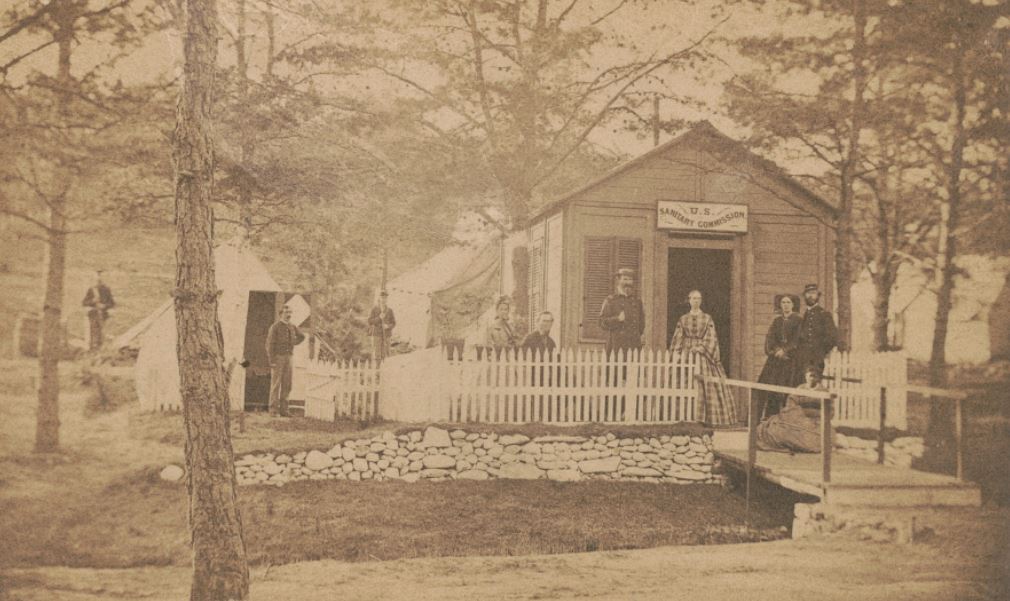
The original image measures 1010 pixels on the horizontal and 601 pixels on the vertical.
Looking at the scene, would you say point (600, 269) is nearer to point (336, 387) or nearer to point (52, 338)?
point (336, 387)

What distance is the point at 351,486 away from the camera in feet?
12.9

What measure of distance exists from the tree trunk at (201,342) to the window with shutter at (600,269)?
90.4 inches

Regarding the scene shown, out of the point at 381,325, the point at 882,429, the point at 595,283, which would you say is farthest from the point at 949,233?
the point at 381,325

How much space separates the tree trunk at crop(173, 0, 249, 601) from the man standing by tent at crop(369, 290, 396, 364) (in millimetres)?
861

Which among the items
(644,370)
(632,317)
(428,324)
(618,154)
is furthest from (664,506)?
(618,154)

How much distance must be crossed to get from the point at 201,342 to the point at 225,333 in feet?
1.34

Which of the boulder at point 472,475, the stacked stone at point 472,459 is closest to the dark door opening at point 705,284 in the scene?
the stacked stone at point 472,459

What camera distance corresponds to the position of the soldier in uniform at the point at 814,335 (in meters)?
4.34

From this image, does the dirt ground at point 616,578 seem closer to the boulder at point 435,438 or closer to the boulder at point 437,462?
the boulder at point 437,462

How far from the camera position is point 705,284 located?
4.49 metres

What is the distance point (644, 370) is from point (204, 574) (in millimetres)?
2847

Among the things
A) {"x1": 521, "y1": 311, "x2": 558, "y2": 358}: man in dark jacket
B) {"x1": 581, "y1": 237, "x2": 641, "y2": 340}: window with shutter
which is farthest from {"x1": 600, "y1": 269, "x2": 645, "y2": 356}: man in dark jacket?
{"x1": 521, "y1": 311, "x2": 558, "y2": 358}: man in dark jacket

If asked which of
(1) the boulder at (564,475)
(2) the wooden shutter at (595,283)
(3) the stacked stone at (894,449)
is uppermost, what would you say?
(2) the wooden shutter at (595,283)

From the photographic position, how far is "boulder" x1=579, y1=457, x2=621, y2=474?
4.35m
